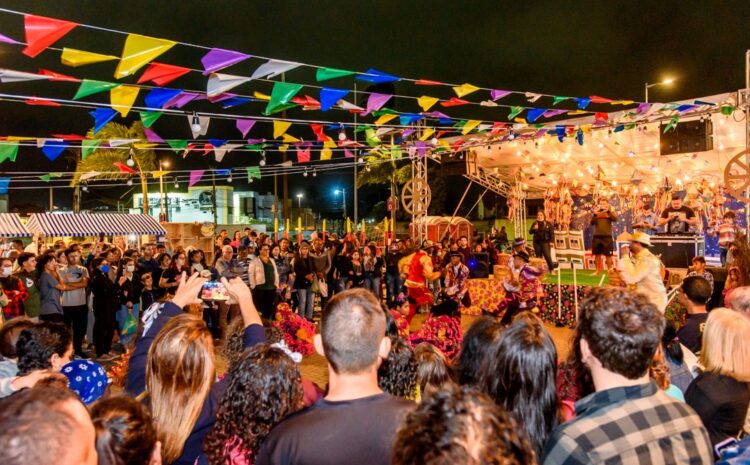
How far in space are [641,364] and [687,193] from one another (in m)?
18.1

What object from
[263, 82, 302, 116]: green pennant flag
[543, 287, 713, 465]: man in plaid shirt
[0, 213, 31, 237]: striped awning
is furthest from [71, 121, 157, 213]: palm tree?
[543, 287, 713, 465]: man in plaid shirt

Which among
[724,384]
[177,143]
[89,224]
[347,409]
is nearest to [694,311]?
[724,384]

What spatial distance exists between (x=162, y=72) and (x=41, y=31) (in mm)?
1533

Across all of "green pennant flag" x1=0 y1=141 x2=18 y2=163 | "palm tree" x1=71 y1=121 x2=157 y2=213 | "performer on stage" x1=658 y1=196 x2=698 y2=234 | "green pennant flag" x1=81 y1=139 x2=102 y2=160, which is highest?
"palm tree" x1=71 y1=121 x2=157 y2=213

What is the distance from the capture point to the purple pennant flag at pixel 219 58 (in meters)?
5.88

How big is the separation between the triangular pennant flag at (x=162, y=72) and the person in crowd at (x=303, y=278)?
514 cm

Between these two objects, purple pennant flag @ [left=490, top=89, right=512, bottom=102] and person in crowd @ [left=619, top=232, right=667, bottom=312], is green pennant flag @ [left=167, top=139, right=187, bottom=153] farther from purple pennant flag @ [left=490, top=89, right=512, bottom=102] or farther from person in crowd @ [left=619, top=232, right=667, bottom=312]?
person in crowd @ [left=619, top=232, right=667, bottom=312]

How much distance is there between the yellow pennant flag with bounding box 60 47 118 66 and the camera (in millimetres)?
5484

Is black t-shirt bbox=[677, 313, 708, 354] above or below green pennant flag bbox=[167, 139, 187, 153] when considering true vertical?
below

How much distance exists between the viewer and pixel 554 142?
618 inches

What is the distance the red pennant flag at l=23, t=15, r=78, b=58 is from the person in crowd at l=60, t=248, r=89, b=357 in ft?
13.3

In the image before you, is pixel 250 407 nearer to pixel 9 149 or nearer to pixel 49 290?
pixel 49 290

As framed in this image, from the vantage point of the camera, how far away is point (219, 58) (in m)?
5.95

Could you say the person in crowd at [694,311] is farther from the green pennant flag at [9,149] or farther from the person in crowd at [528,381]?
the green pennant flag at [9,149]
